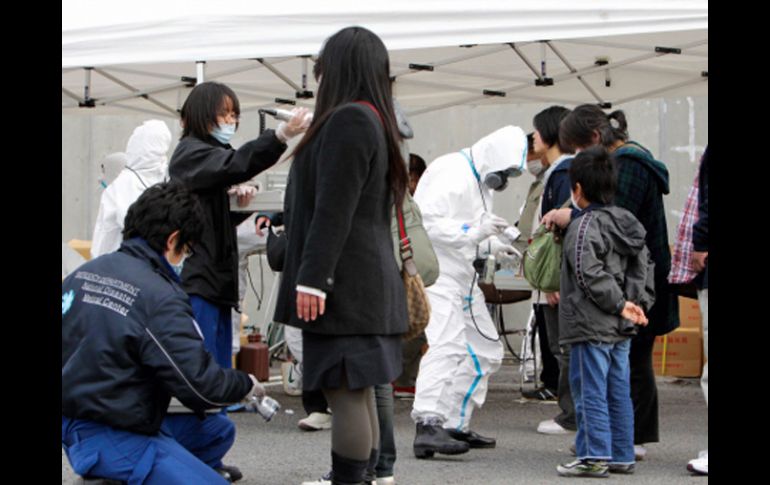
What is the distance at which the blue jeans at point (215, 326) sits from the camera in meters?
5.25

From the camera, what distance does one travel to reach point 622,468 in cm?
552

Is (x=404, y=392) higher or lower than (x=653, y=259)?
lower

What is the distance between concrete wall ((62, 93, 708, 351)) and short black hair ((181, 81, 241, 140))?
5.98 metres

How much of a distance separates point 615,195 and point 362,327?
2305mm

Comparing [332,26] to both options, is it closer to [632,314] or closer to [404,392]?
[632,314]

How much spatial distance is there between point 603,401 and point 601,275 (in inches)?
22.3

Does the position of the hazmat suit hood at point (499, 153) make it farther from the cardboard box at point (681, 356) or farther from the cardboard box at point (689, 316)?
the cardboard box at point (681, 356)

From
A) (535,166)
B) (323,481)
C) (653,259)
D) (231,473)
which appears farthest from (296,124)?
(535,166)

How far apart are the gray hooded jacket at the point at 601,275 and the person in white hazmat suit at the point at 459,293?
0.70 metres

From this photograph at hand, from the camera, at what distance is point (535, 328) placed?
28.9 feet

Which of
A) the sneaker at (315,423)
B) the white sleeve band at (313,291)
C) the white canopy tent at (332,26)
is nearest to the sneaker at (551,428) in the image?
the sneaker at (315,423)
